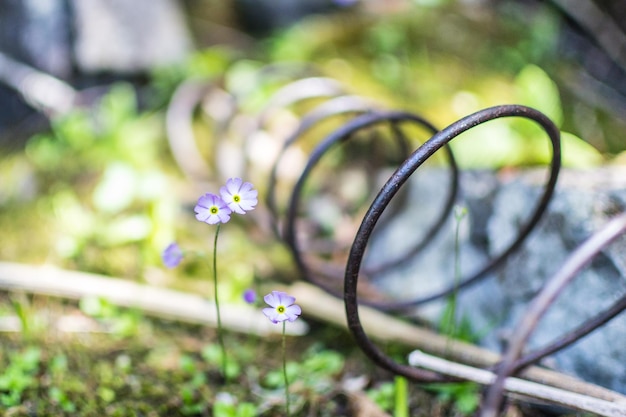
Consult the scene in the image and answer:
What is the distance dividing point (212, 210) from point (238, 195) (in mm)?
76

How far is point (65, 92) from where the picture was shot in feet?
11.3

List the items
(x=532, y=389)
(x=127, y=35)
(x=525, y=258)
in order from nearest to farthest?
(x=532, y=389), (x=525, y=258), (x=127, y=35)

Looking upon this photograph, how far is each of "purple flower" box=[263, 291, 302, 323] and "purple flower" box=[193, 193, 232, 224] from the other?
0.75 feet

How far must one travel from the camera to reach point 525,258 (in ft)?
7.25

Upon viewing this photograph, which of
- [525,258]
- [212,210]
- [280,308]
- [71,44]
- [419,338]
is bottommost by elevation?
[419,338]

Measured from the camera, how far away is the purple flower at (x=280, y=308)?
4.80ft

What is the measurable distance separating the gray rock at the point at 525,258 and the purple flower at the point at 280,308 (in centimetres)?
92

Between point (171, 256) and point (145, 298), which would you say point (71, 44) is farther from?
point (171, 256)

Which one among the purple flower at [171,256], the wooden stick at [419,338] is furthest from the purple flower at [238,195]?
the wooden stick at [419,338]

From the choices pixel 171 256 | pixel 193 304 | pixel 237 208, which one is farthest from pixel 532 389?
pixel 193 304

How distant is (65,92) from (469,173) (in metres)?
2.36

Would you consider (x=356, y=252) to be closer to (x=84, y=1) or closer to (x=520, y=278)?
(x=520, y=278)

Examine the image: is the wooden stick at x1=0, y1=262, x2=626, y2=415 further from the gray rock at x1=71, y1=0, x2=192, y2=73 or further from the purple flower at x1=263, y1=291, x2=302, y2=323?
the gray rock at x1=71, y1=0, x2=192, y2=73

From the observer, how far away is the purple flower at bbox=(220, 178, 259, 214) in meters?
1.49
